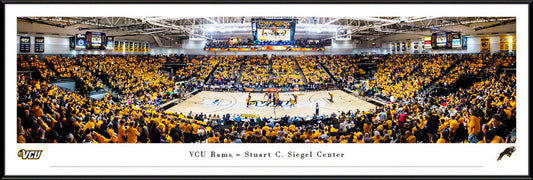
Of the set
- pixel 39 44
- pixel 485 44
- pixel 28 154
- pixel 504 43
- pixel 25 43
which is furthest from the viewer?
pixel 485 44

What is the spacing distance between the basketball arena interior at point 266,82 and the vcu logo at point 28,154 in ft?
0.72

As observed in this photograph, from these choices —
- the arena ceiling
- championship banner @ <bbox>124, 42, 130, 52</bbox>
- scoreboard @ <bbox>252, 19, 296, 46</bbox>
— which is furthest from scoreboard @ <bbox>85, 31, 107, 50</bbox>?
championship banner @ <bbox>124, 42, 130, 52</bbox>

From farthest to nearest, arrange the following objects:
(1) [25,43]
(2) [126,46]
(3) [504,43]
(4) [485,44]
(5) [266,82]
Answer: (2) [126,46], (5) [266,82], (4) [485,44], (3) [504,43], (1) [25,43]

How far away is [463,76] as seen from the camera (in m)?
18.5

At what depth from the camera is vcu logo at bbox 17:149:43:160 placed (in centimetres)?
502

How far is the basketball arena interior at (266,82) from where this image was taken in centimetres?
622

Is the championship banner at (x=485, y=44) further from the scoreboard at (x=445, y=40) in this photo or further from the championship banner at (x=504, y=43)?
the scoreboard at (x=445, y=40)

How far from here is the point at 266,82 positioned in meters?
27.5

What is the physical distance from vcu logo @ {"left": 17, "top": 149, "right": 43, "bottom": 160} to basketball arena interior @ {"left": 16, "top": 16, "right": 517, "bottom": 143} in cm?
22

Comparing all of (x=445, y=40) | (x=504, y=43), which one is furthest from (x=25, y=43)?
(x=504, y=43)

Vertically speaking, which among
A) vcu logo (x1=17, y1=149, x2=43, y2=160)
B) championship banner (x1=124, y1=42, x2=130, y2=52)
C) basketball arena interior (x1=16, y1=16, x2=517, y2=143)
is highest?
championship banner (x1=124, y1=42, x2=130, y2=52)

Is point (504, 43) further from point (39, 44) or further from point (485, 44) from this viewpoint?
point (39, 44)

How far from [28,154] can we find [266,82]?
22.9 meters

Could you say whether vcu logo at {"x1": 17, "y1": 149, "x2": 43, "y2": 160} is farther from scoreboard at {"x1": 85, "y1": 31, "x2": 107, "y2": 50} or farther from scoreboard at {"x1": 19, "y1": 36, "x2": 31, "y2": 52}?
scoreboard at {"x1": 85, "y1": 31, "x2": 107, "y2": 50}
